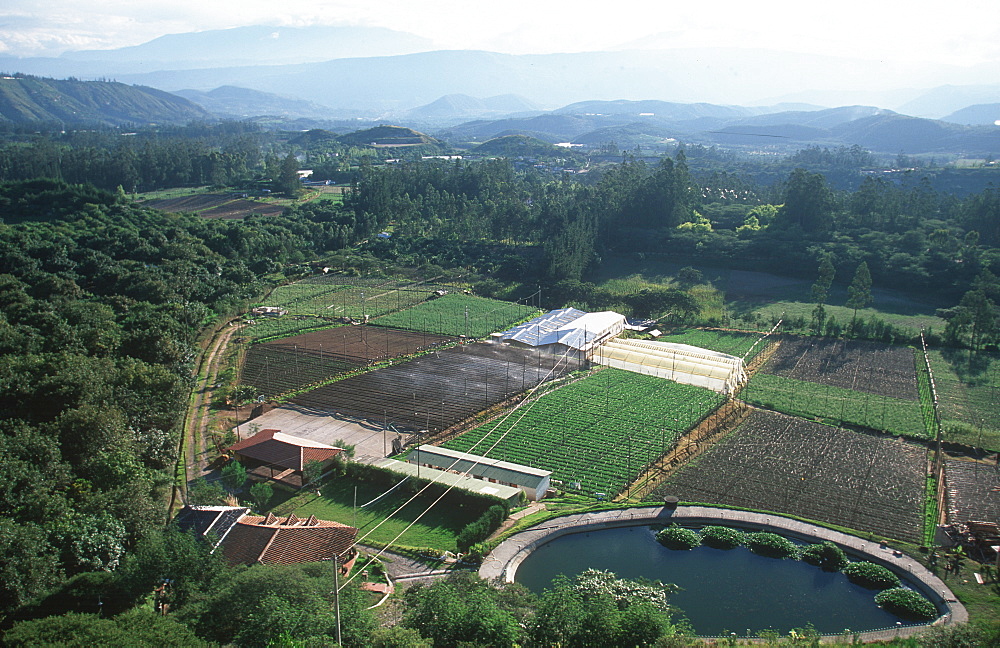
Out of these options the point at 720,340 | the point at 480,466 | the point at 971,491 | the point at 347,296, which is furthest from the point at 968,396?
the point at 347,296

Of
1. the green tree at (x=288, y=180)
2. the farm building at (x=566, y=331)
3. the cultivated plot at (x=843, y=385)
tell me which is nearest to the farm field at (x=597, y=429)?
the cultivated plot at (x=843, y=385)

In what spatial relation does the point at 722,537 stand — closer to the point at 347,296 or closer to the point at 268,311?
the point at 268,311

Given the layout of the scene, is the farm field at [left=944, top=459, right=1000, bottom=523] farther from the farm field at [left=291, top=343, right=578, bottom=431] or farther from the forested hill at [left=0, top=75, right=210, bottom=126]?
the forested hill at [left=0, top=75, right=210, bottom=126]

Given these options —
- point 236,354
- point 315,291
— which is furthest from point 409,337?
point 315,291

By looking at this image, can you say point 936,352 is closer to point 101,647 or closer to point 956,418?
point 956,418

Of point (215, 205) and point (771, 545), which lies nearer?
point (771, 545)

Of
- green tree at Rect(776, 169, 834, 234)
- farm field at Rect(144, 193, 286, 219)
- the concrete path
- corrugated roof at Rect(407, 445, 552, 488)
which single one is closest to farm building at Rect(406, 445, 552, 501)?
corrugated roof at Rect(407, 445, 552, 488)
